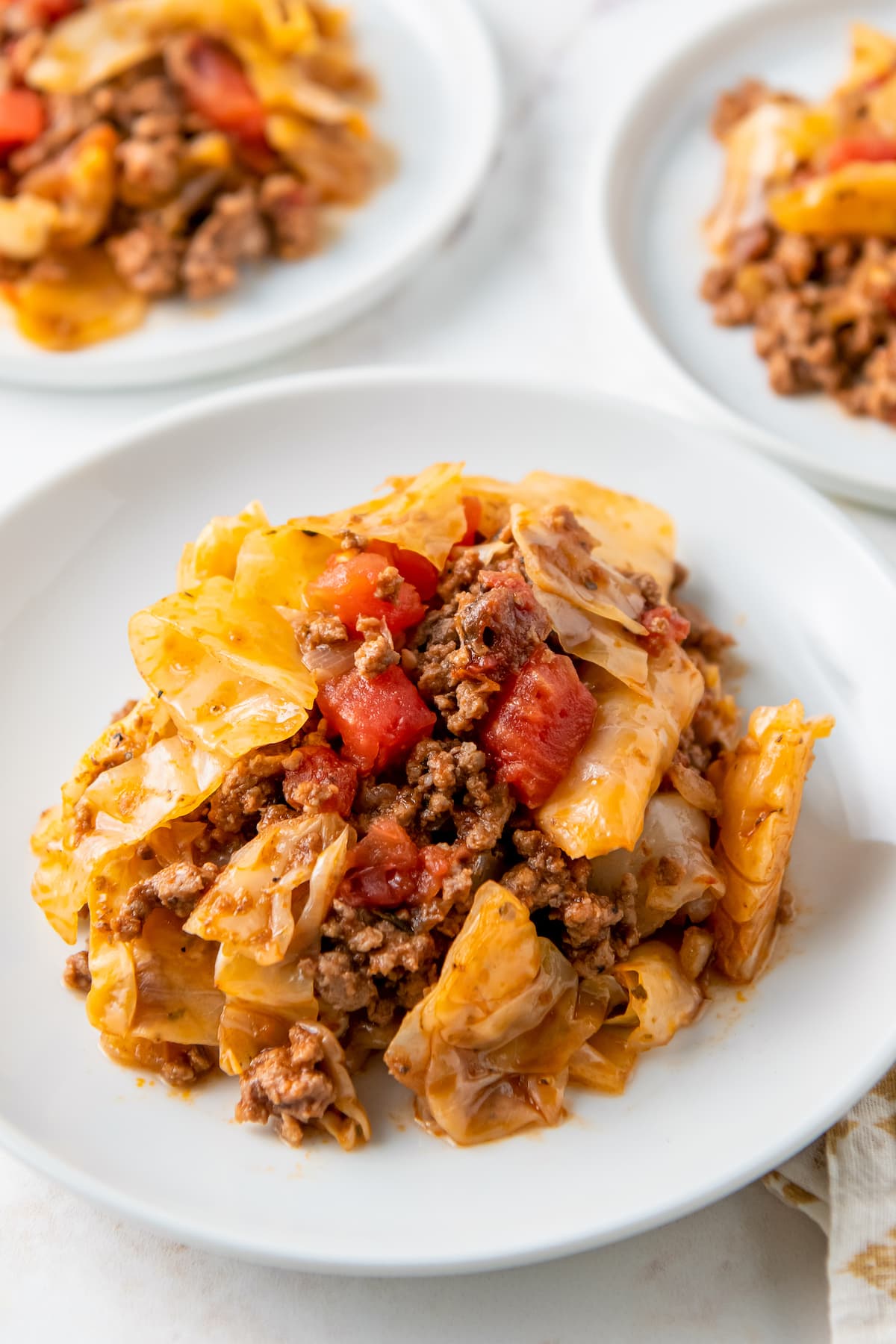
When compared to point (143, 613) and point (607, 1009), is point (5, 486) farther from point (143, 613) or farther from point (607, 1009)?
point (607, 1009)

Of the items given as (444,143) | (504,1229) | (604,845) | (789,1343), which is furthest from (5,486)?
(789,1343)

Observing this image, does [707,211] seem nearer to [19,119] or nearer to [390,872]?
[19,119]

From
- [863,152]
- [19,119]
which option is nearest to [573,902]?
[863,152]

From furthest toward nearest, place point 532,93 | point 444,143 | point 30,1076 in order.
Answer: point 532,93 < point 444,143 < point 30,1076

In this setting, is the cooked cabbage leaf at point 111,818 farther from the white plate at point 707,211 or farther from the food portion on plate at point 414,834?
the white plate at point 707,211

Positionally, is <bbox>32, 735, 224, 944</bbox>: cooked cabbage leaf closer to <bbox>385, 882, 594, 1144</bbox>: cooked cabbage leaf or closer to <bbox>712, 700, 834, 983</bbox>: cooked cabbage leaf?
<bbox>385, 882, 594, 1144</bbox>: cooked cabbage leaf

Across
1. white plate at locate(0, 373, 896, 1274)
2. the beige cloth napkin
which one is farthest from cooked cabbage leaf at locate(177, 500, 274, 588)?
the beige cloth napkin

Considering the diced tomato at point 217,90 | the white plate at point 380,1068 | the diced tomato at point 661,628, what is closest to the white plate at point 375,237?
the diced tomato at point 217,90
